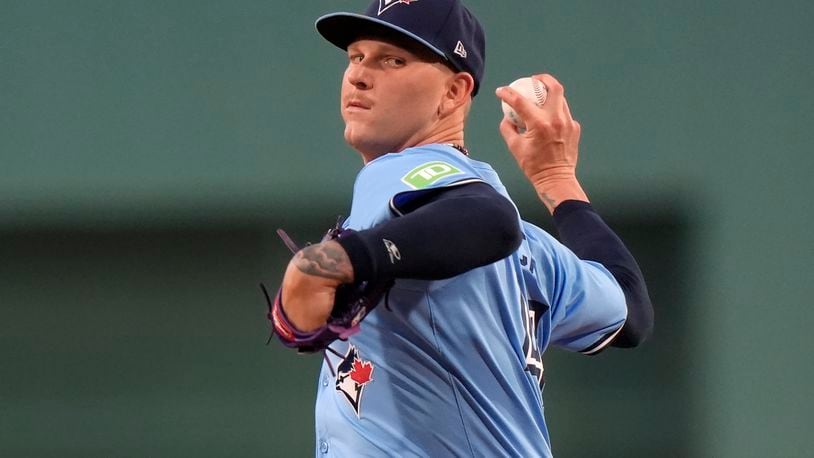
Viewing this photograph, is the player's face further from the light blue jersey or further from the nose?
the light blue jersey

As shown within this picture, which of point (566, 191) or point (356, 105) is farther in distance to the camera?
point (566, 191)

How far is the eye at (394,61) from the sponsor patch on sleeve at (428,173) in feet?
1.04

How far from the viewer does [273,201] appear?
575 centimetres

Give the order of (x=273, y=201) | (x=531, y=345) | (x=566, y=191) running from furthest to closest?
(x=273, y=201)
(x=566, y=191)
(x=531, y=345)

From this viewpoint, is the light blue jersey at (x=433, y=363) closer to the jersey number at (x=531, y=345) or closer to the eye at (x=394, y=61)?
the jersey number at (x=531, y=345)

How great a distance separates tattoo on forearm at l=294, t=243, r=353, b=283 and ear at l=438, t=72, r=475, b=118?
63 cm

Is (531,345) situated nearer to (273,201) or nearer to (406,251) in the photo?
(406,251)

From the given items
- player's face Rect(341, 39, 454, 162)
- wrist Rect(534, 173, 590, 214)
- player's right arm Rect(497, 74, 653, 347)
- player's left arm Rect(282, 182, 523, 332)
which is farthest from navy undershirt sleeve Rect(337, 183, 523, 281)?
wrist Rect(534, 173, 590, 214)

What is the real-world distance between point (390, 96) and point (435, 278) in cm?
52

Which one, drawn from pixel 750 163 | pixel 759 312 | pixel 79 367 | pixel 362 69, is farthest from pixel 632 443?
pixel 362 69

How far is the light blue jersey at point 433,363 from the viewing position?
2111mm

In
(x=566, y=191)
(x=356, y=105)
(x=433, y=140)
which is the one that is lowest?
(x=566, y=191)

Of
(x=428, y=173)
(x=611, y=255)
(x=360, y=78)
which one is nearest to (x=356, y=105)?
(x=360, y=78)

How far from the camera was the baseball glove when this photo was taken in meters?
1.90
